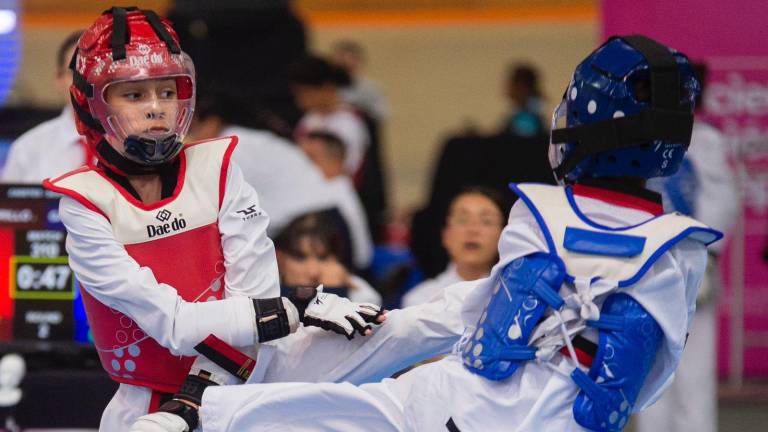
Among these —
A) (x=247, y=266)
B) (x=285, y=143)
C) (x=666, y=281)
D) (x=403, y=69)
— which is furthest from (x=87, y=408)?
(x=403, y=69)

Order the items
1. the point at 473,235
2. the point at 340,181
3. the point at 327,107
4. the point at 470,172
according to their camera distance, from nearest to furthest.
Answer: the point at 473,235 → the point at 470,172 → the point at 340,181 → the point at 327,107

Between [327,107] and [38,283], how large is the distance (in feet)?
16.7

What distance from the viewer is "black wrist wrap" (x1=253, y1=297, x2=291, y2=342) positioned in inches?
132

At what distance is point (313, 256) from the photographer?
612 cm

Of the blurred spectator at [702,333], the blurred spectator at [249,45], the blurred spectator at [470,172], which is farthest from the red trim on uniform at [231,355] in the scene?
the blurred spectator at [249,45]

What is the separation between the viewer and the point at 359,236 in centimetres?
836

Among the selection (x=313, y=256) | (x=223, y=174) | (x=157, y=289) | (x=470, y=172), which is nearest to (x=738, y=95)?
(x=470, y=172)

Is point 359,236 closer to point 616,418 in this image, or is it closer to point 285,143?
point 285,143

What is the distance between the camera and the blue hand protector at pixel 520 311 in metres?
3.15

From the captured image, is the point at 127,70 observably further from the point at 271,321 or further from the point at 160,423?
the point at 160,423

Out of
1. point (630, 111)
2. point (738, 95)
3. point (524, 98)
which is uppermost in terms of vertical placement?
point (630, 111)

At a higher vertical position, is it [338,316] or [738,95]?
[338,316]

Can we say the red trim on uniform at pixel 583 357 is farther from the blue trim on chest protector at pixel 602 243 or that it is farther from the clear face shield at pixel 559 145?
the clear face shield at pixel 559 145

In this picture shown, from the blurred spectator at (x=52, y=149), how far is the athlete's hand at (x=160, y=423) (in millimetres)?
2317
